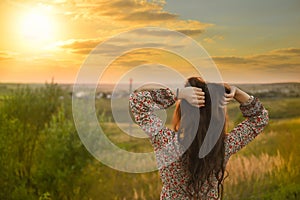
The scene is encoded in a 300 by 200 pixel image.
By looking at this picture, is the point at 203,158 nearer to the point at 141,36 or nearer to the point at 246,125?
the point at 246,125

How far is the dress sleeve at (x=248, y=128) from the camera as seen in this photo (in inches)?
61.4

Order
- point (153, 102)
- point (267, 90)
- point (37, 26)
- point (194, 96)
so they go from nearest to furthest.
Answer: point (194, 96), point (153, 102), point (37, 26), point (267, 90)

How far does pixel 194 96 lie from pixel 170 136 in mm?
143

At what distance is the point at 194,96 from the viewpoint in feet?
4.69

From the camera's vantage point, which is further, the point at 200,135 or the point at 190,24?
the point at 190,24

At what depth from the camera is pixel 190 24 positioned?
10.4 ft

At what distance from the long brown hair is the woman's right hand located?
0.08ft

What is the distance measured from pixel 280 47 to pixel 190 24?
61cm

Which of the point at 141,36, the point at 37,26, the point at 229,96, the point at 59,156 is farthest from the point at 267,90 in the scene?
the point at 229,96

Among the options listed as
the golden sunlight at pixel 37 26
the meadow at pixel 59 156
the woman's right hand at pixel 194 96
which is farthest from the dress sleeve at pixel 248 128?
the golden sunlight at pixel 37 26

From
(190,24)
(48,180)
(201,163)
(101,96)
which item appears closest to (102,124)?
(101,96)

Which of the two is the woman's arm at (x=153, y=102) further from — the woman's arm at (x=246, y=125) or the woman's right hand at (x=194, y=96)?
the woman's arm at (x=246, y=125)

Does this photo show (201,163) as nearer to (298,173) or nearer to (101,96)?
(101,96)

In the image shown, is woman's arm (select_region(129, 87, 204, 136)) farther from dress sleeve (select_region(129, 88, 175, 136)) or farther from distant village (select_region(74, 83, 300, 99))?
distant village (select_region(74, 83, 300, 99))
